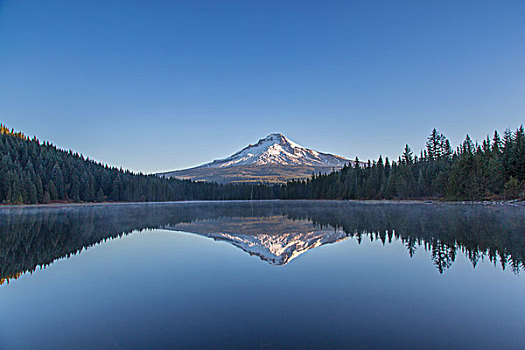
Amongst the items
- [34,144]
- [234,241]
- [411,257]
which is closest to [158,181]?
[34,144]

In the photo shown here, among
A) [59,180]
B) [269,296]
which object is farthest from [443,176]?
[59,180]

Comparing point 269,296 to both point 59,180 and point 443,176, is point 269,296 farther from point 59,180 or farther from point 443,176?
point 59,180

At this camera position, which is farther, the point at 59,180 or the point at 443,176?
the point at 59,180

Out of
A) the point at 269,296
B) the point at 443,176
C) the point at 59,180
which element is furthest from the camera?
the point at 59,180

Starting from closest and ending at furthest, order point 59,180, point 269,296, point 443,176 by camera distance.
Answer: point 269,296 < point 443,176 < point 59,180

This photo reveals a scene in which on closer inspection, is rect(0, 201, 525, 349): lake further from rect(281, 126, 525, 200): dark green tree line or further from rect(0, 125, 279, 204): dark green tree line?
rect(0, 125, 279, 204): dark green tree line

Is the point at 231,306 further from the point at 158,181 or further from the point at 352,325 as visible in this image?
the point at 158,181

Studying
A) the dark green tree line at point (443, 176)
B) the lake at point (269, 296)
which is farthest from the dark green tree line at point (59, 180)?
the lake at point (269, 296)

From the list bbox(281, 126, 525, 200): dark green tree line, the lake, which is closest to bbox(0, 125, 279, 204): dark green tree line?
bbox(281, 126, 525, 200): dark green tree line

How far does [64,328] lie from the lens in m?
7.14

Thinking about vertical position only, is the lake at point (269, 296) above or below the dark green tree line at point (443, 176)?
below

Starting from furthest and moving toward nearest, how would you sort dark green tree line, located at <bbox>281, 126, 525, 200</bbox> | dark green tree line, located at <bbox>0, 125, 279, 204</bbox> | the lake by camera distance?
dark green tree line, located at <bbox>0, 125, 279, 204</bbox> < dark green tree line, located at <bbox>281, 126, 525, 200</bbox> < the lake

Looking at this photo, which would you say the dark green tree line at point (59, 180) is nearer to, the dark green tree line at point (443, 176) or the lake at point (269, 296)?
the dark green tree line at point (443, 176)

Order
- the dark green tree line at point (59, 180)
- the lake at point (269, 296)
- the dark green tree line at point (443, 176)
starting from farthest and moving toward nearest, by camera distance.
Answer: the dark green tree line at point (59, 180) → the dark green tree line at point (443, 176) → the lake at point (269, 296)
